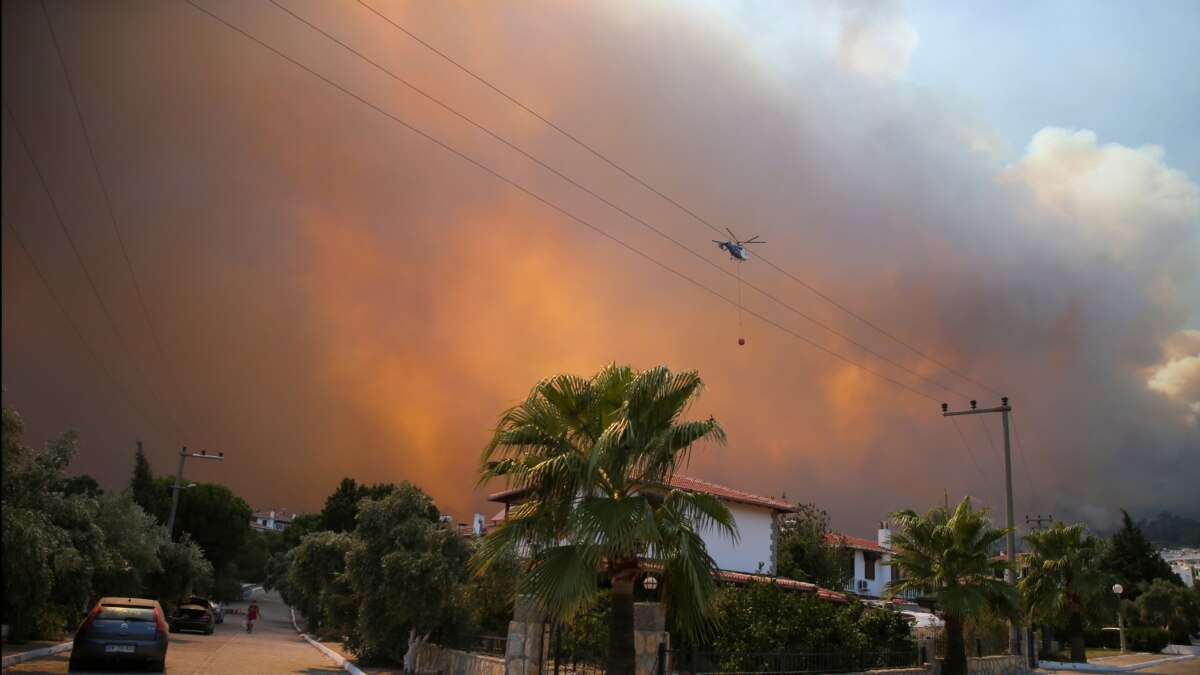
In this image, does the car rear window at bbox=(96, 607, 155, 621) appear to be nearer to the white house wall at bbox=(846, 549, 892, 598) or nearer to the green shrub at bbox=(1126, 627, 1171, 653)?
the white house wall at bbox=(846, 549, 892, 598)

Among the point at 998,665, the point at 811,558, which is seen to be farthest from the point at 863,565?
the point at 998,665

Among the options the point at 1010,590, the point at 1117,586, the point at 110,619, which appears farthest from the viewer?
the point at 1117,586

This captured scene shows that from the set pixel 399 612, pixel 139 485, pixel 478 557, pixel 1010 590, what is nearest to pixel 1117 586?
pixel 1010 590

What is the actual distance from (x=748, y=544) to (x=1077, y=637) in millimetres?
15299

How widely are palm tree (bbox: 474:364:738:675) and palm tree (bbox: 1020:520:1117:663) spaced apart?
30.6 meters

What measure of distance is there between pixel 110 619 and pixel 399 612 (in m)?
6.20

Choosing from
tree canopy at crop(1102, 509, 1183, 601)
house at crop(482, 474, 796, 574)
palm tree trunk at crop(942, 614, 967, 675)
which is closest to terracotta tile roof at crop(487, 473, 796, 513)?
house at crop(482, 474, 796, 574)

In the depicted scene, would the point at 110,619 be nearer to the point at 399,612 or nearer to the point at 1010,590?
the point at 399,612

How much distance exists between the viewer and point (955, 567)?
24281 millimetres

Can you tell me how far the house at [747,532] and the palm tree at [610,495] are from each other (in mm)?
23915

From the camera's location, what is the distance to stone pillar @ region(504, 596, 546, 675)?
1567 cm

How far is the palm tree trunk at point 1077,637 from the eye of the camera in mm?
36875

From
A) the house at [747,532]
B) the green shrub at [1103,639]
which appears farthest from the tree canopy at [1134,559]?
the house at [747,532]

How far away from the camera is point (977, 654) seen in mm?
27125
